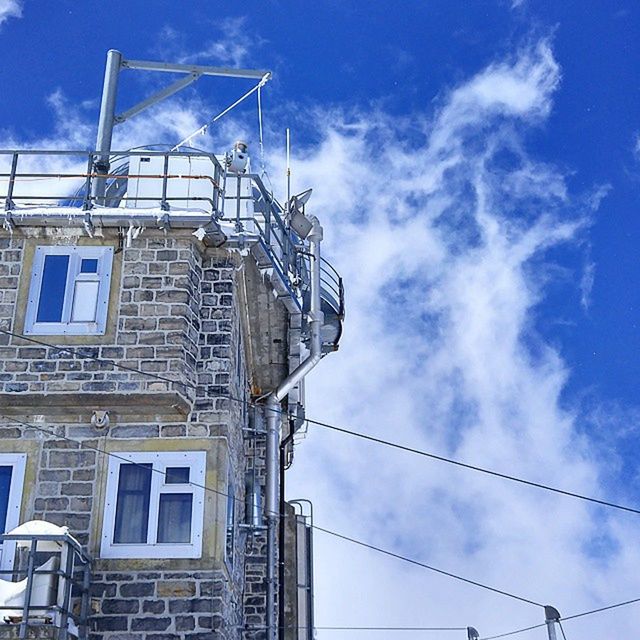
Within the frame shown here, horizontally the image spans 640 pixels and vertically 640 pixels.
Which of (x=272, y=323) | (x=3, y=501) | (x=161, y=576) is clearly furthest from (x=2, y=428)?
(x=272, y=323)

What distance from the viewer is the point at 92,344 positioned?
52.4ft

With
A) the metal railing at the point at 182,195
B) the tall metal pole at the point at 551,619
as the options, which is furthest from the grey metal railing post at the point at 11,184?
the tall metal pole at the point at 551,619

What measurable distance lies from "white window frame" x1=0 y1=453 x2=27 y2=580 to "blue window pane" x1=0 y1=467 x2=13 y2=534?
44 millimetres

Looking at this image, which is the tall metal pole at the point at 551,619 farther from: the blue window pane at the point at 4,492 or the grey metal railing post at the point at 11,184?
the grey metal railing post at the point at 11,184

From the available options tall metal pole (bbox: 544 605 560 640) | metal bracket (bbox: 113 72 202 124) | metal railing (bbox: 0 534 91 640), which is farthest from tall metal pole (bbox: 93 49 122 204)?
tall metal pole (bbox: 544 605 560 640)

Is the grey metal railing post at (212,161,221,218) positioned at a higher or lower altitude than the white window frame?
higher

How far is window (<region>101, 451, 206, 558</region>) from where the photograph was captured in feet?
49.1

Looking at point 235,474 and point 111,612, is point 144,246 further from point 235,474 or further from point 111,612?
point 111,612

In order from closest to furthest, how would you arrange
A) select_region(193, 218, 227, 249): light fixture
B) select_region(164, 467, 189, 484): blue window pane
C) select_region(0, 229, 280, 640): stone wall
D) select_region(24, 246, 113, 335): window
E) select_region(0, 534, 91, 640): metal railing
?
select_region(0, 534, 91, 640): metal railing, select_region(0, 229, 280, 640): stone wall, select_region(164, 467, 189, 484): blue window pane, select_region(24, 246, 113, 335): window, select_region(193, 218, 227, 249): light fixture

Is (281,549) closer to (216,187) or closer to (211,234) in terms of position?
(211,234)

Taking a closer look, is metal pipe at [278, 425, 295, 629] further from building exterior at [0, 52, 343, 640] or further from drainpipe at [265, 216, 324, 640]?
building exterior at [0, 52, 343, 640]

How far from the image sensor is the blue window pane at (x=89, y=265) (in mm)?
16547

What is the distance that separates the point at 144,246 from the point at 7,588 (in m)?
5.74

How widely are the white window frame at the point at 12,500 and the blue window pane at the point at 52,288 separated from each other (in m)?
2.18
